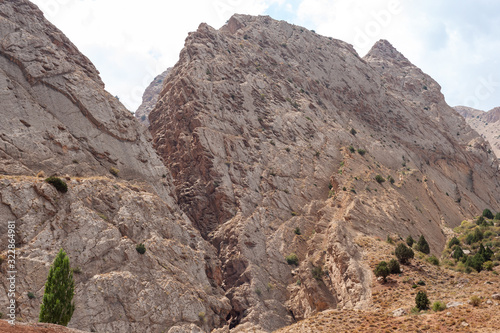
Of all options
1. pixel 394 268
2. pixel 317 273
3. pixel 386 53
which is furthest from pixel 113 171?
pixel 386 53

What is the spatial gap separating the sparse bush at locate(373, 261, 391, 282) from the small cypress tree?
93.4ft

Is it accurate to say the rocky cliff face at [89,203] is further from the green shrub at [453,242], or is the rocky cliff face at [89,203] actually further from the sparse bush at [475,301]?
the green shrub at [453,242]

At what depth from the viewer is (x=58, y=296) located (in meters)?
27.4

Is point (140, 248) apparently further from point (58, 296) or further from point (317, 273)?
point (317, 273)

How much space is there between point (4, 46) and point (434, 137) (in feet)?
283

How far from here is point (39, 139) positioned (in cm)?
4403

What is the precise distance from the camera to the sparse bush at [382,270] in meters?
40.0

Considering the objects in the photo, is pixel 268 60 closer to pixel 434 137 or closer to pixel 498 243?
pixel 434 137

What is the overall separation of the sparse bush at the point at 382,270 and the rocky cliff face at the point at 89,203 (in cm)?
1685

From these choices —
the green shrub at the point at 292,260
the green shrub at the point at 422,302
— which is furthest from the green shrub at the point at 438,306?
the green shrub at the point at 292,260

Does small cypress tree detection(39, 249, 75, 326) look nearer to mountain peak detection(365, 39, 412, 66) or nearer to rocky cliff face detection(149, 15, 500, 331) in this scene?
rocky cliff face detection(149, 15, 500, 331)

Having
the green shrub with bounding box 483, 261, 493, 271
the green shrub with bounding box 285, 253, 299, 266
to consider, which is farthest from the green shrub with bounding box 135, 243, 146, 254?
the green shrub with bounding box 483, 261, 493, 271

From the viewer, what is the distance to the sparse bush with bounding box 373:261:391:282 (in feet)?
131

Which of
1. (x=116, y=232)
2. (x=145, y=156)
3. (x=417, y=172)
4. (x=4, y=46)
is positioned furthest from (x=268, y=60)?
(x=116, y=232)
